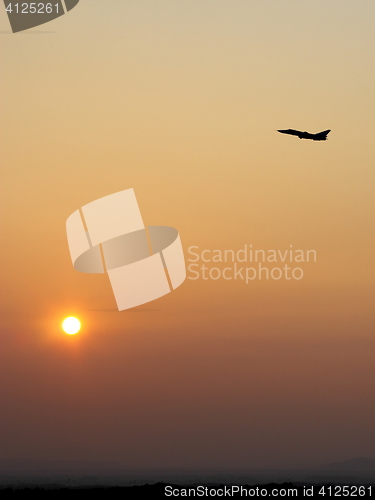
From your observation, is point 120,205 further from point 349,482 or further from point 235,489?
point 349,482

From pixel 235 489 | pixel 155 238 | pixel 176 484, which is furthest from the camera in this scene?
pixel 176 484

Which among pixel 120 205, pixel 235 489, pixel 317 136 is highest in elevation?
pixel 317 136

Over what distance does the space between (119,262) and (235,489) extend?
1570 inches

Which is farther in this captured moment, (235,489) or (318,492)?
(318,492)

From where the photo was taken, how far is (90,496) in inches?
2901

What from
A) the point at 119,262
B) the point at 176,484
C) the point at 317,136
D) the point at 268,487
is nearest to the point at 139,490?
the point at 176,484

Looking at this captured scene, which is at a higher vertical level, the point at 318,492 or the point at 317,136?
the point at 317,136

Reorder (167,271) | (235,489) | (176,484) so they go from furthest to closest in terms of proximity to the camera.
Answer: (176,484)
(235,489)
(167,271)

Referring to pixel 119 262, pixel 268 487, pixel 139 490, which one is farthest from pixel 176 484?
pixel 119 262

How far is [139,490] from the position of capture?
239 feet

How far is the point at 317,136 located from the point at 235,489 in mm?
43246

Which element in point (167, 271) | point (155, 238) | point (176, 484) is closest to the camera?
point (167, 271)

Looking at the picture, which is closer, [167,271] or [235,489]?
[167,271]

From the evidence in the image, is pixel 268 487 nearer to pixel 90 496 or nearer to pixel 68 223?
pixel 90 496
